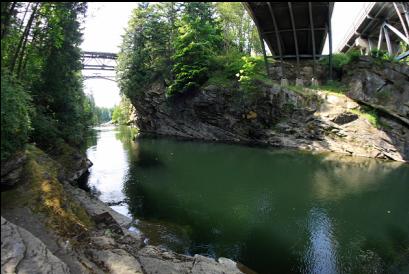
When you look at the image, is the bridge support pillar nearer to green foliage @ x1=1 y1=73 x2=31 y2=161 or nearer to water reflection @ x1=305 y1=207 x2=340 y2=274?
water reflection @ x1=305 y1=207 x2=340 y2=274

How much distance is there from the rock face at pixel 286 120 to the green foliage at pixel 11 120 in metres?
34.7

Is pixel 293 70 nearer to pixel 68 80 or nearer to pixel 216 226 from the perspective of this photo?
pixel 68 80

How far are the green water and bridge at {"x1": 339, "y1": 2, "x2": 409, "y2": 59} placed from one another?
15665 mm

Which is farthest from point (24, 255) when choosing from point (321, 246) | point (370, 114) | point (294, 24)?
point (370, 114)

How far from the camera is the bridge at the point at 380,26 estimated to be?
35.7m

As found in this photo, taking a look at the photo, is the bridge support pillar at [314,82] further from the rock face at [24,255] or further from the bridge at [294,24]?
the rock face at [24,255]

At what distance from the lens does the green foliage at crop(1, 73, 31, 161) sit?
32.3ft

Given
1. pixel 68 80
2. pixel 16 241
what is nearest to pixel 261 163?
pixel 68 80

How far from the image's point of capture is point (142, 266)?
10680 mm

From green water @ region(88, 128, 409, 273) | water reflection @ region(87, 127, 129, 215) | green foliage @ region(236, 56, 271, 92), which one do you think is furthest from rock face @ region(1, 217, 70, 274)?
green foliage @ region(236, 56, 271, 92)

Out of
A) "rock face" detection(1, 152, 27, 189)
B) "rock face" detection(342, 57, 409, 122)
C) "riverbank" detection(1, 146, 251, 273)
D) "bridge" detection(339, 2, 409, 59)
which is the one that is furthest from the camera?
"rock face" detection(342, 57, 409, 122)

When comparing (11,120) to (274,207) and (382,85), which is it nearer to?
(274,207)

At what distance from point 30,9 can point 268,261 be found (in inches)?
575

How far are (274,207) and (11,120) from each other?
1530cm
